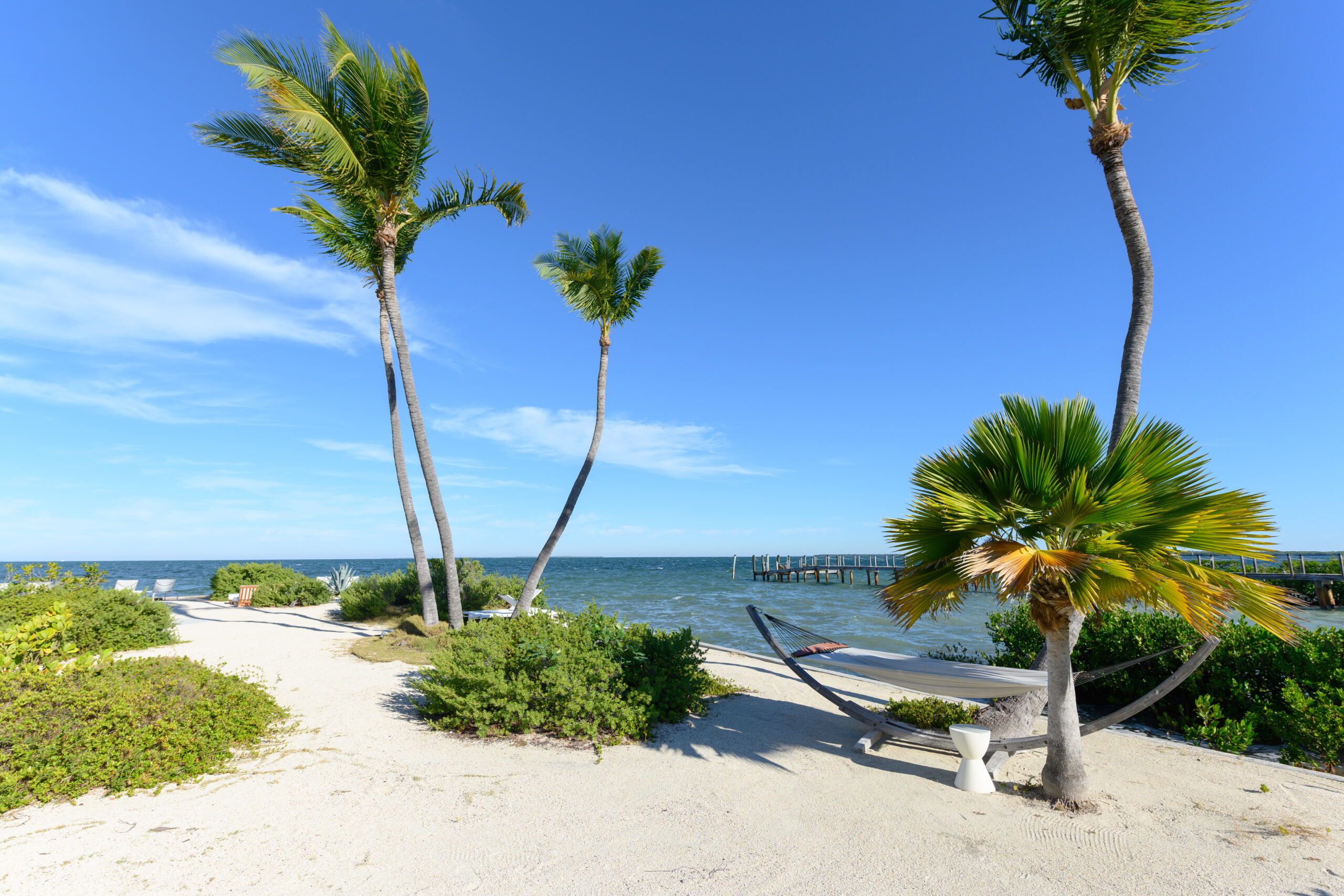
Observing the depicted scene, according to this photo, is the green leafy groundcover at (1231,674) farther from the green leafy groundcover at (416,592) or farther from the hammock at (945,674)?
the green leafy groundcover at (416,592)

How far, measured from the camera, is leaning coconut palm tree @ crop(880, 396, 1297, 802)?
3.76 meters

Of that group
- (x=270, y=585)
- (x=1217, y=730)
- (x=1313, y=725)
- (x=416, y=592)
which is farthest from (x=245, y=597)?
(x=1313, y=725)

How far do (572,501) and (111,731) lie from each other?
815 cm

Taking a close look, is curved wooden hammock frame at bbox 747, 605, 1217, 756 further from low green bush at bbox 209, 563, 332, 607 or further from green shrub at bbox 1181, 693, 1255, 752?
low green bush at bbox 209, 563, 332, 607

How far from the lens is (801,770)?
4.99 meters

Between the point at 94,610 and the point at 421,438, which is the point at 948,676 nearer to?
the point at 421,438

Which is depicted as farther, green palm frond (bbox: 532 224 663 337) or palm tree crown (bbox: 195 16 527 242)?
green palm frond (bbox: 532 224 663 337)

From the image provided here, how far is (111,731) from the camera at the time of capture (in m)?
4.42

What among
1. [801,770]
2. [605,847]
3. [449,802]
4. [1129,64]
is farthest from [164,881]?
[1129,64]

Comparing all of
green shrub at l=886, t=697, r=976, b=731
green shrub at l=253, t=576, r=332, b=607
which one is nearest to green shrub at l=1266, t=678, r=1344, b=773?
green shrub at l=886, t=697, r=976, b=731

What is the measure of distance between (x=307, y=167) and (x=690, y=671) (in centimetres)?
975

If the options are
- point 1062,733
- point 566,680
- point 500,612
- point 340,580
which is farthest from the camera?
point 340,580

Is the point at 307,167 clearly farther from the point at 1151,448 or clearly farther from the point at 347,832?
the point at 1151,448

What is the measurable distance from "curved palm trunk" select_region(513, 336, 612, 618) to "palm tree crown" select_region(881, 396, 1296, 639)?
7959 millimetres
